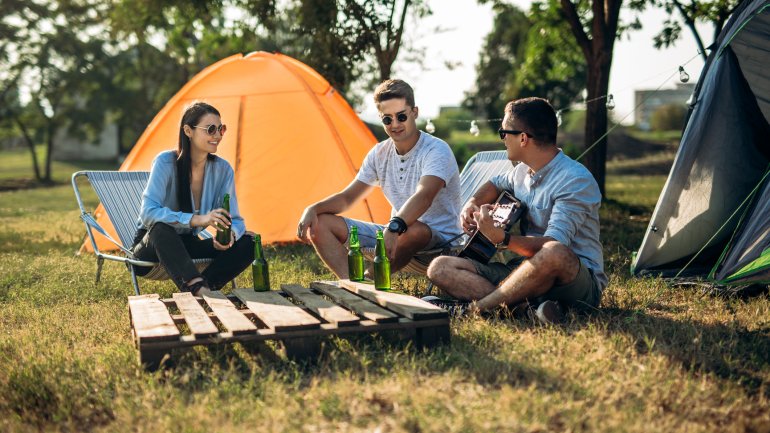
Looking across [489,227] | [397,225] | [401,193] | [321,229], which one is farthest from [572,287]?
[321,229]

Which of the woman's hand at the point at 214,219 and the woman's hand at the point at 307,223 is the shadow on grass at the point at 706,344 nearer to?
the woman's hand at the point at 307,223

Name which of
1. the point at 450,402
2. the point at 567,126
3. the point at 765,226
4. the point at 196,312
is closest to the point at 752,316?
the point at 765,226

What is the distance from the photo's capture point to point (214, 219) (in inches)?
184

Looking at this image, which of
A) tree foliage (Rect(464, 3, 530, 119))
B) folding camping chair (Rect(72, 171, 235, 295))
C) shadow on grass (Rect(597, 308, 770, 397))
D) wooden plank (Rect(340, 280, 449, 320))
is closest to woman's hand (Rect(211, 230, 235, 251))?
wooden plank (Rect(340, 280, 449, 320))

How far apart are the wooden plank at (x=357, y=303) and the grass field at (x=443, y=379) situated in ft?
0.48

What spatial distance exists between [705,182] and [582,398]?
3.17 metres

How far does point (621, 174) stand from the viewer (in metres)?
21.9

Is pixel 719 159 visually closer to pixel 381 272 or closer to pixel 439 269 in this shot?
pixel 439 269

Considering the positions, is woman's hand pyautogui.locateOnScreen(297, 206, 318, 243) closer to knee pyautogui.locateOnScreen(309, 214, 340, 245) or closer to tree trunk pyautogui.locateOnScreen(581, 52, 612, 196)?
knee pyautogui.locateOnScreen(309, 214, 340, 245)

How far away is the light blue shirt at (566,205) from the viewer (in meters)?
4.11

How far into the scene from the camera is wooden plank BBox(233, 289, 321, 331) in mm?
3527

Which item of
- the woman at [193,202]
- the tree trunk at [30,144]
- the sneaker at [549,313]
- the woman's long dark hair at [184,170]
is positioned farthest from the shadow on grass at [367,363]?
the tree trunk at [30,144]

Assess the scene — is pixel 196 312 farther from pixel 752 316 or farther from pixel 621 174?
pixel 621 174

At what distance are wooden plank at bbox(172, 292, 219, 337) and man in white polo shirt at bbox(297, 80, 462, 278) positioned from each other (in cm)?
103
